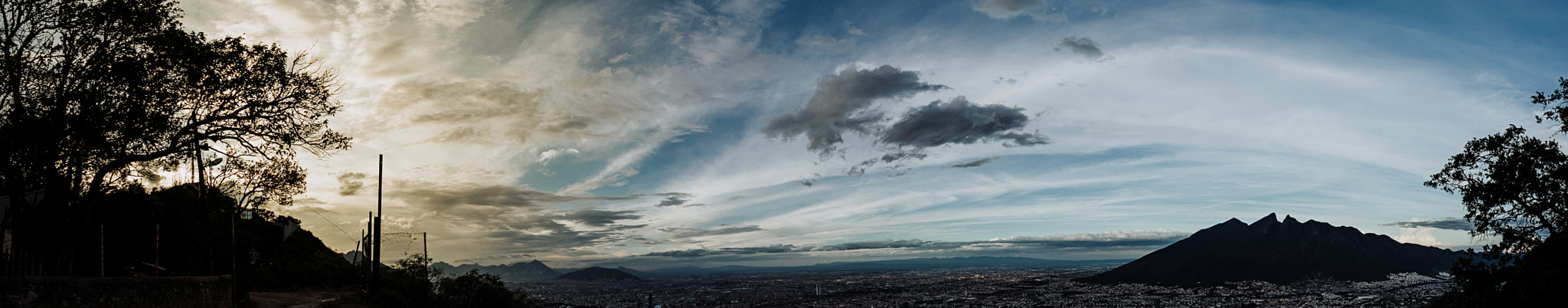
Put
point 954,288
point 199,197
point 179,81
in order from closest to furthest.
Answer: point 179,81 → point 199,197 → point 954,288

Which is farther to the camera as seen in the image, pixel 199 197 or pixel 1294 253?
pixel 1294 253

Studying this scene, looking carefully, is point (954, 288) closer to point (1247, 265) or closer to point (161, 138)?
point (1247, 265)

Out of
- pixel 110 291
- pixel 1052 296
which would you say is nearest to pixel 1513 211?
pixel 110 291

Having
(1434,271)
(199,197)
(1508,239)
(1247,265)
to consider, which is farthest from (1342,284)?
(199,197)

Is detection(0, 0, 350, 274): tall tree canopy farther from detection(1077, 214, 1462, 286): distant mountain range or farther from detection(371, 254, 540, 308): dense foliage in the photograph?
detection(1077, 214, 1462, 286): distant mountain range

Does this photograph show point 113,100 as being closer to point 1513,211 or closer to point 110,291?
point 110,291

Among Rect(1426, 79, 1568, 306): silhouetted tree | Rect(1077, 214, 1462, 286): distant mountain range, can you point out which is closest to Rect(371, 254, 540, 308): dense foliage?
Rect(1426, 79, 1568, 306): silhouetted tree
